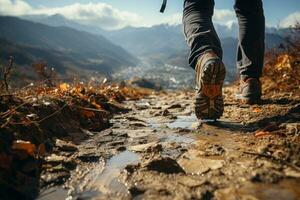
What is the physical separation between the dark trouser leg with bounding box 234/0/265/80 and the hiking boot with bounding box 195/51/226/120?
110cm

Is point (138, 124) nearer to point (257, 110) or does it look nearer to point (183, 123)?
point (183, 123)

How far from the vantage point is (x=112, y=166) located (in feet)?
6.48

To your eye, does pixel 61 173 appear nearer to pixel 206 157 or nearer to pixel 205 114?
pixel 206 157

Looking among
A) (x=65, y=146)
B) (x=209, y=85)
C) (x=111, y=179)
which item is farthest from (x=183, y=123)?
(x=111, y=179)

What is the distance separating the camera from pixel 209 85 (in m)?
2.93

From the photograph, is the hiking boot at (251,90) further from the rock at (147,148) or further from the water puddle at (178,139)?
the rock at (147,148)

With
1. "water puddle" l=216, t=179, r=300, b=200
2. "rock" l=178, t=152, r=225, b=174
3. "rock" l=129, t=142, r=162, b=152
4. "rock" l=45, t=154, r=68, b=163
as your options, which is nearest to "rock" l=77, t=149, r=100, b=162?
"rock" l=45, t=154, r=68, b=163

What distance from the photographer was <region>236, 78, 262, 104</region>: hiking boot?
12.8ft

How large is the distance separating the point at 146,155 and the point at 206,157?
37 centimetres

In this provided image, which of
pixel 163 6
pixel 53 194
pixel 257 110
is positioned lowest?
pixel 53 194

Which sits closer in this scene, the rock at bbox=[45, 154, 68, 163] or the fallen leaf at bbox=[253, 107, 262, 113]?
the rock at bbox=[45, 154, 68, 163]

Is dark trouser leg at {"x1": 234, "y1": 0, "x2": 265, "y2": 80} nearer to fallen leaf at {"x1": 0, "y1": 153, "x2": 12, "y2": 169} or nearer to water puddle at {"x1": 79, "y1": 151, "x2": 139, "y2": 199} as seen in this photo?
water puddle at {"x1": 79, "y1": 151, "x2": 139, "y2": 199}

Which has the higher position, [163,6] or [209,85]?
[163,6]

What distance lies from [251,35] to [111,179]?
2768mm
